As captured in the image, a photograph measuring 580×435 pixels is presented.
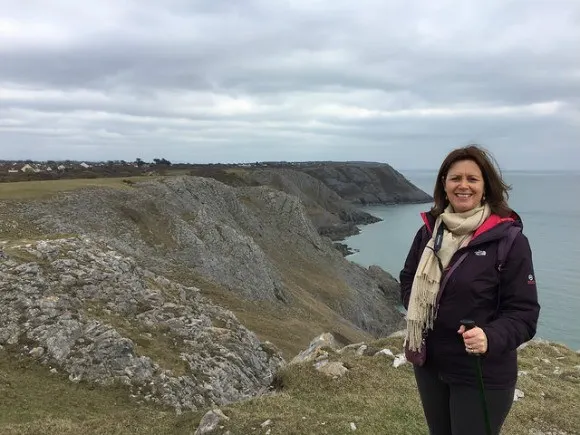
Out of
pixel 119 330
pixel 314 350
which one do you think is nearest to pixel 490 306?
pixel 314 350

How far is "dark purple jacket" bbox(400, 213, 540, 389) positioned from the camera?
4215 mm

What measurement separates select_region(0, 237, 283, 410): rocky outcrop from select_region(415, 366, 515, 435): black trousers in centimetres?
954

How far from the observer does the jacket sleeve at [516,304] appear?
4180 millimetres

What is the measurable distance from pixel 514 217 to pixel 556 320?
→ 157 ft

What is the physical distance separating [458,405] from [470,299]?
104 centimetres

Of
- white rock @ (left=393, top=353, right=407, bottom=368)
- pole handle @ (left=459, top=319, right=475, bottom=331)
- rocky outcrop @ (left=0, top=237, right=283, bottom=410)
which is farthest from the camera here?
rocky outcrop @ (left=0, top=237, right=283, bottom=410)

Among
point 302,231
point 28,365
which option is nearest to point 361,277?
point 302,231

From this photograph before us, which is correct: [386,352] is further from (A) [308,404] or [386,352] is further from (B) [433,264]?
(B) [433,264]

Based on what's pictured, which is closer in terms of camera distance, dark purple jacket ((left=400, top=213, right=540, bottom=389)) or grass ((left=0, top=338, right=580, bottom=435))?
dark purple jacket ((left=400, top=213, right=540, bottom=389))

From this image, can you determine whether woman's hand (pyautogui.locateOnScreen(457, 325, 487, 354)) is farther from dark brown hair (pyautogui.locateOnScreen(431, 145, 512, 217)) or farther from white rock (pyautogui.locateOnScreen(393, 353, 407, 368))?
white rock (pyautogui.locateOnScreen(393, 353, 407, 368))

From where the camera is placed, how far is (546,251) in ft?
267

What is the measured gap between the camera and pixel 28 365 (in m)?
12.9

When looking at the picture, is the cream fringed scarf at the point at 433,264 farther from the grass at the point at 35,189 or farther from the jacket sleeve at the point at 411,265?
the grass at the point at 35,189

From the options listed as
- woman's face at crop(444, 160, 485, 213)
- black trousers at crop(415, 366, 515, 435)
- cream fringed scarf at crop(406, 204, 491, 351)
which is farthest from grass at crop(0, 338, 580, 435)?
woman's face at crop(444, 160, 485, 213)
